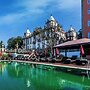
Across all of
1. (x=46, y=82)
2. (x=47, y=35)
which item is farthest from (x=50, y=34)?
(x=46, y=82)

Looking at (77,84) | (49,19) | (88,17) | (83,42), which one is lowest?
(77,84)

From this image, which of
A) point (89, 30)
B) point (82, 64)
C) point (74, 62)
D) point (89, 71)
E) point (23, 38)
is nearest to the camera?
point (89, 71)

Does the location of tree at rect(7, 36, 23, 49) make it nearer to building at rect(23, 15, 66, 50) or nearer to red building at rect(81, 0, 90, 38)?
building at rect(23, 15, 66, 50)

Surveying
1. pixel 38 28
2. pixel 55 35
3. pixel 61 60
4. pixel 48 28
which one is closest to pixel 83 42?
pixel 61 60

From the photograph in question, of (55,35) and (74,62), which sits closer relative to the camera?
(74,62)

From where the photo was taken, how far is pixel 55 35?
9100cm

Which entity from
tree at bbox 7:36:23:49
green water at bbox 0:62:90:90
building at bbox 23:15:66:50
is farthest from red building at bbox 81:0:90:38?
tree at bbox 7:36:23:49

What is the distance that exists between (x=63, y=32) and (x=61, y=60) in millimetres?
60517

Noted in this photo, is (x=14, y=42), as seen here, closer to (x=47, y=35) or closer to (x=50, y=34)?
(x=47, y=35)

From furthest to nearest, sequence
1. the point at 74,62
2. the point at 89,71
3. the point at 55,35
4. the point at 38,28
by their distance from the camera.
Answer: the point at 38,28 → the point at 55,35 → the point at 74,62 → the point at 89,71

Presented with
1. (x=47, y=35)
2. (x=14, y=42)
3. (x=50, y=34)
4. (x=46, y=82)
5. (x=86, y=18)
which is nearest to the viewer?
(x=46, y=82)

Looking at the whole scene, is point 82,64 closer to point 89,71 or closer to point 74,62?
point 74,62

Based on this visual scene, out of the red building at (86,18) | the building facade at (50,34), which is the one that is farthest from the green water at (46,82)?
the building facade at (50,34)

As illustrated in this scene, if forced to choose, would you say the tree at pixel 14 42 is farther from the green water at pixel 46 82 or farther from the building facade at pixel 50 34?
the green water at pixel 46 82
